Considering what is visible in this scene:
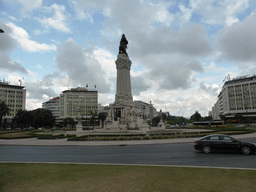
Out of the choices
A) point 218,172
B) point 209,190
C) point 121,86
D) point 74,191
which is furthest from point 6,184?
point 121,86

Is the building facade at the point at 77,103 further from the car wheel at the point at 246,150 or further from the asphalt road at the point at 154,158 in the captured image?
the car wheel at the point at 246,150

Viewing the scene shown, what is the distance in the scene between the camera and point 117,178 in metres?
8.05

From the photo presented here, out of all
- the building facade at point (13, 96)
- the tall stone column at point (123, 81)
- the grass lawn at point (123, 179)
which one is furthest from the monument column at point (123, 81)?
the building facade at point (13, 96)

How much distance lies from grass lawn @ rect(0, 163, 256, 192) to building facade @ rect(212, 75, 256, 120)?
9855 centimetres

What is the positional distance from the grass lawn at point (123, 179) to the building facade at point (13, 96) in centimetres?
9976

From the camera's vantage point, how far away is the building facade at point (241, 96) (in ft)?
303

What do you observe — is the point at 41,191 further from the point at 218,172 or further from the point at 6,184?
the point at 218,172

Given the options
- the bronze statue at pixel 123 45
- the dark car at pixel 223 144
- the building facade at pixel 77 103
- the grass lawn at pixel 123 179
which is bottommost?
the grass lawn at pixel 123 179

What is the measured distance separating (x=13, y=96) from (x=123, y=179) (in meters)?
108

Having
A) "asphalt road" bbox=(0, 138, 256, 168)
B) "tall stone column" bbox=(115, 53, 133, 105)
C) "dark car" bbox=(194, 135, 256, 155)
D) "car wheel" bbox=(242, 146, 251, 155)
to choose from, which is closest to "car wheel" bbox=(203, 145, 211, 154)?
"dark car" bbox=(194, 135, 256, 155)

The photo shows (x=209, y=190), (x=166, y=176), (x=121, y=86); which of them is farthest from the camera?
(x=121, y=86)

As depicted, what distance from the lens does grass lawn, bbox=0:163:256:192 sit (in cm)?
694

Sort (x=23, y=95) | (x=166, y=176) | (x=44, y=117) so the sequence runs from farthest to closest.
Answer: (x=23, y=95), (x=44, y=117), (x=166, y=176)

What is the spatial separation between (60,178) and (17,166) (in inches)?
161
